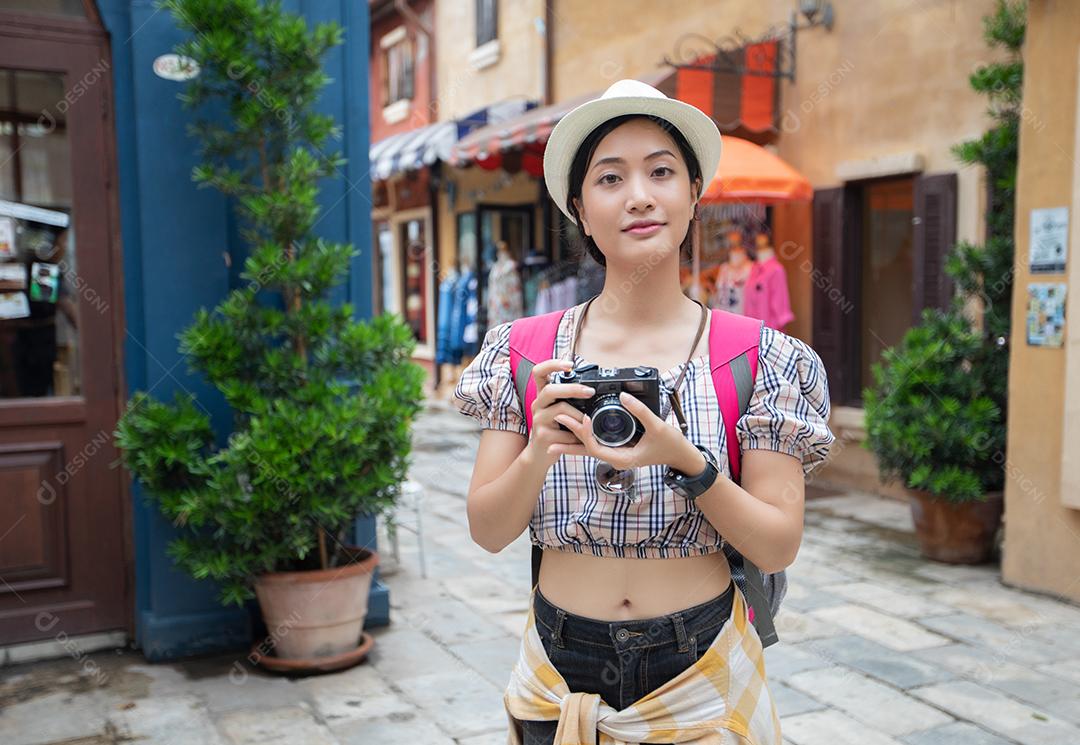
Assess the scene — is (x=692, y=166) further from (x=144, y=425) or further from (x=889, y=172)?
(x=889, y=172)

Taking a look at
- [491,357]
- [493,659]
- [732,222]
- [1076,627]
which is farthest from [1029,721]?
[732,222]

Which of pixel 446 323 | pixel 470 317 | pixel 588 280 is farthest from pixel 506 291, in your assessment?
pixel 588 280

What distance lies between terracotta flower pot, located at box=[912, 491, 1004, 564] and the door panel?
14.6 ft

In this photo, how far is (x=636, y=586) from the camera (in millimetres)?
1678

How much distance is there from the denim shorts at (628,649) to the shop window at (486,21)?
12631 millimetres

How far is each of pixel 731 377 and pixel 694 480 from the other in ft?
0.82

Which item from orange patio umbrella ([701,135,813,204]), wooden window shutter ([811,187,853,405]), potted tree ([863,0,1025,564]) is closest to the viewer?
potted tree ([863,0,1025,564])

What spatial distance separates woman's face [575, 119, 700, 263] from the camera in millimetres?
1675

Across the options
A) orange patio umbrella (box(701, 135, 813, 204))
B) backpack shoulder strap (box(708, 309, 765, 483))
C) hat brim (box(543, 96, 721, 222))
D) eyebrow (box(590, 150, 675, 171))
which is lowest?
backpack shoulder strap (box(708, 309, 765, 483))

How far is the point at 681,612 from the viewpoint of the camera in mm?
1672

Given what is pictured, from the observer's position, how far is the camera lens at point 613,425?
55.5 inches

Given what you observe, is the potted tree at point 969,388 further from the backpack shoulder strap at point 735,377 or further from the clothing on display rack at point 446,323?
the clothing on display rack at point 446,323

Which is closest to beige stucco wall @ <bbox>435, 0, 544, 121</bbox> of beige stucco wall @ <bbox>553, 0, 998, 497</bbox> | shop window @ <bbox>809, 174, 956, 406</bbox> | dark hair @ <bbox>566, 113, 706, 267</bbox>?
beige stucco wall @ <bbox>553, 0, 998, 497</bbox>

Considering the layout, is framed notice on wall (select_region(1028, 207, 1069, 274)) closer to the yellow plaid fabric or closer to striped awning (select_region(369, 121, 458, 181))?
the yellow plaid fabric
